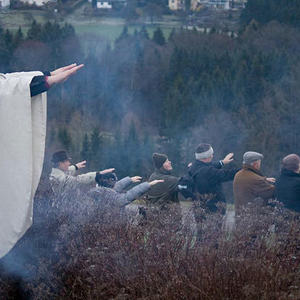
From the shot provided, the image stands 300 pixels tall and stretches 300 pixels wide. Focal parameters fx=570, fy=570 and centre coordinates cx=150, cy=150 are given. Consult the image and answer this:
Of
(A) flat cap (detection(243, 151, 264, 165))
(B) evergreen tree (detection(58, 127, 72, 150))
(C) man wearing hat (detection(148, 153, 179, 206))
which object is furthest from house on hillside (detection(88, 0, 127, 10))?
→ (A) flat cap (detection(243, 151, 264, 165))

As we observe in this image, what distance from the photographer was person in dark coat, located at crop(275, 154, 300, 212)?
5203 millimetres

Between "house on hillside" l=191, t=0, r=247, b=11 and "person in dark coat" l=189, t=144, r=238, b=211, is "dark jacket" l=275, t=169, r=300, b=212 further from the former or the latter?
"house on hillside" l=191, t=0, r=247, b=11

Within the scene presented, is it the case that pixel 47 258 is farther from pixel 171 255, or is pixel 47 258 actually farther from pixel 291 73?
pixel 291 73

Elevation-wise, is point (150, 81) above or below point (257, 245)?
below

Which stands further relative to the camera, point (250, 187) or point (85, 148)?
point (85, 148)

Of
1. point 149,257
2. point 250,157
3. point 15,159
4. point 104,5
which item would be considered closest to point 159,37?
point 104,5

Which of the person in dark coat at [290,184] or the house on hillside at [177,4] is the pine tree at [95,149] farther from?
the person in dark coat at [290,184]

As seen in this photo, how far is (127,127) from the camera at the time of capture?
18422 millimetres

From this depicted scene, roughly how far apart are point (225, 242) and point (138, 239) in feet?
1.69

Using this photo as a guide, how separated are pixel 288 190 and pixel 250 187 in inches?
14.0

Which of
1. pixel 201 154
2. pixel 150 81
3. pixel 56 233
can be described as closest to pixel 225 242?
pixel 56 233

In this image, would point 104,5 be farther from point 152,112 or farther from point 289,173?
point 289,173

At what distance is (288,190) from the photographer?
5.23 m

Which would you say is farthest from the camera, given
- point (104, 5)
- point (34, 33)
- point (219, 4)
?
point (219, 4)
